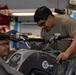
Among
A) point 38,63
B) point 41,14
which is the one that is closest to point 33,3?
point 41,14

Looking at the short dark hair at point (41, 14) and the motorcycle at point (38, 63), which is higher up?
the short dark hair at point (41, 14)

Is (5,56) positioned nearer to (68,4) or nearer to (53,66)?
(53,66)

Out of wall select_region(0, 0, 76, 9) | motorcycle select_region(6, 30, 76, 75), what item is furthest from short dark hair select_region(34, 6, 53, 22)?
wall select_region(0, 0, 76, 9)

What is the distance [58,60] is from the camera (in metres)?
1.51

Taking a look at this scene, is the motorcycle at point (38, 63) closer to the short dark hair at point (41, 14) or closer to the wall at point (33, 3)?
the short dark hair at point (41, 14)

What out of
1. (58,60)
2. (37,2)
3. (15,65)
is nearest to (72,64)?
(58,60)

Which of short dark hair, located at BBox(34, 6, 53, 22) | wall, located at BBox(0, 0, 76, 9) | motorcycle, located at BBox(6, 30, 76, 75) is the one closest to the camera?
motorcycle, located at BBox(6, 30, 76, 75)

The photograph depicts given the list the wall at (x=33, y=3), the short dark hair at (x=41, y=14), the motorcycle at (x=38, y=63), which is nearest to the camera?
the motorcycle at (x=38, y=63)

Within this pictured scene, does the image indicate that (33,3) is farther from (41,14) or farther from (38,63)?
(38,63)

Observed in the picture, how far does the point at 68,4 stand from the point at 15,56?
91.3 inches

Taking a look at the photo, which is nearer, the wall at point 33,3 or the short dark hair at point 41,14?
the short dark hair at point 41,14

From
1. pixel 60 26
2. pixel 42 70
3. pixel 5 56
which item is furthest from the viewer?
pixel 60 26

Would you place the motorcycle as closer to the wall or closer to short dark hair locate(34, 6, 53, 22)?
short dark hair locate(34, 6, 53, 22)

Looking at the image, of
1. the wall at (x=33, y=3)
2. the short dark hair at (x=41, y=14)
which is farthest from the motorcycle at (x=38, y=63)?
the wall at (x=33, y=3)
